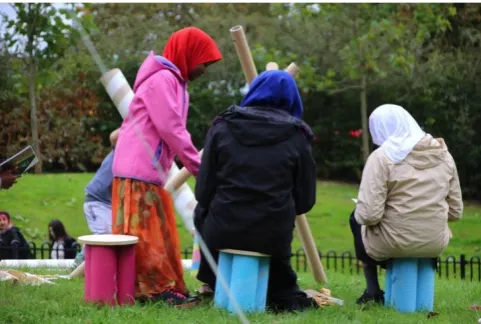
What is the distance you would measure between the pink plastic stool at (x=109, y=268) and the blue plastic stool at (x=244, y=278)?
595mm

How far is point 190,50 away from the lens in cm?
612

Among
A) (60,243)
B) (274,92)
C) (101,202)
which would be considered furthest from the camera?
(60,243)

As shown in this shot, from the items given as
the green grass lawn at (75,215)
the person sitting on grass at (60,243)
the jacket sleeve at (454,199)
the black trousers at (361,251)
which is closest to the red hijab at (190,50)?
the black trousers at (361,251)

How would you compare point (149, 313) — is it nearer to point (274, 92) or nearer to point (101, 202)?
point (274, 92)

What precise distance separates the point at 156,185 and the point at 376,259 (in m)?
1.65

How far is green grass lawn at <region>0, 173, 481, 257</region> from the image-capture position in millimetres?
15852

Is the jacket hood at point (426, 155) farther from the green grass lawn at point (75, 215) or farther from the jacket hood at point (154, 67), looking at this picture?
the green grass lawn at point (75, 215)

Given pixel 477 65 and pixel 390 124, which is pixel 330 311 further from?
pixel 477 65

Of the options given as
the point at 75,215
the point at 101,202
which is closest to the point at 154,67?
the point at 101,202

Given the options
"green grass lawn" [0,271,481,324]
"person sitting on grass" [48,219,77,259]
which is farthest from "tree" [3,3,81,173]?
"green grass lawn" [0,271,481,324]

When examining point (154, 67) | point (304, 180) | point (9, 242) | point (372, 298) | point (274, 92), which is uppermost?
point (154, 67)

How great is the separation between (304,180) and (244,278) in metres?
0.74

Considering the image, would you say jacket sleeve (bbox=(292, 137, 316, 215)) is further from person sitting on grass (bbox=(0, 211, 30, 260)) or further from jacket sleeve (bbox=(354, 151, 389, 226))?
person sitting on grass (bbox=(0, 211, 30, 260))

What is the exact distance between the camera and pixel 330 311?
5906 mm
